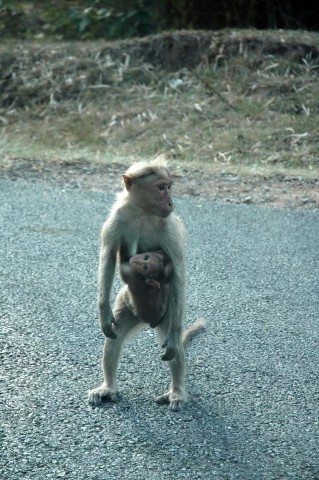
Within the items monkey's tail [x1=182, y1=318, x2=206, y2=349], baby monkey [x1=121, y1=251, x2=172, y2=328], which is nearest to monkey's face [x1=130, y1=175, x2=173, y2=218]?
baby monkey [x1=121, y1=251, x2=172, y2=328]

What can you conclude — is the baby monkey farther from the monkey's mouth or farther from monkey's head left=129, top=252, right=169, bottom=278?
the monkey's mouth

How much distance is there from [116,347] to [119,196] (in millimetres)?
709

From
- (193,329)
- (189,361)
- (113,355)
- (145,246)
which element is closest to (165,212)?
(145,246)

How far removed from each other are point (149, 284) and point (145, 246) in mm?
180

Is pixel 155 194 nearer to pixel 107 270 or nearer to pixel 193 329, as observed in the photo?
pixel 107 270

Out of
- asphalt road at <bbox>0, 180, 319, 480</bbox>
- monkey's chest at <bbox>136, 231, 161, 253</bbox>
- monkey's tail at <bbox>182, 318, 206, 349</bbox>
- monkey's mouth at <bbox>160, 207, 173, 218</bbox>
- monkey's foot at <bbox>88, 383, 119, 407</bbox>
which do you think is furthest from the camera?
monkey's tail at <bbox>182, 318, 206, 349</bbox>

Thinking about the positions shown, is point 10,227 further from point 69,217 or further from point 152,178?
point 152,178

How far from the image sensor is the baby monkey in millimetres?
4605

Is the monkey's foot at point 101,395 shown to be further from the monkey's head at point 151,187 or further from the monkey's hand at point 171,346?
the monkey's head at point 151,187

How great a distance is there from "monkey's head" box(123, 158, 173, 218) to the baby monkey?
212mm

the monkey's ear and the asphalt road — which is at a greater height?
the monkey's ear

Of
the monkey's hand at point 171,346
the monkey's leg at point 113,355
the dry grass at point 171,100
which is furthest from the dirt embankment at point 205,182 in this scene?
the monkey's hand at point 171,346

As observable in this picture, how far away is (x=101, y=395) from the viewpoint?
479 centimetres

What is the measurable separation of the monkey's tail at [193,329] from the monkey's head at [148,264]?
0.88 metres
